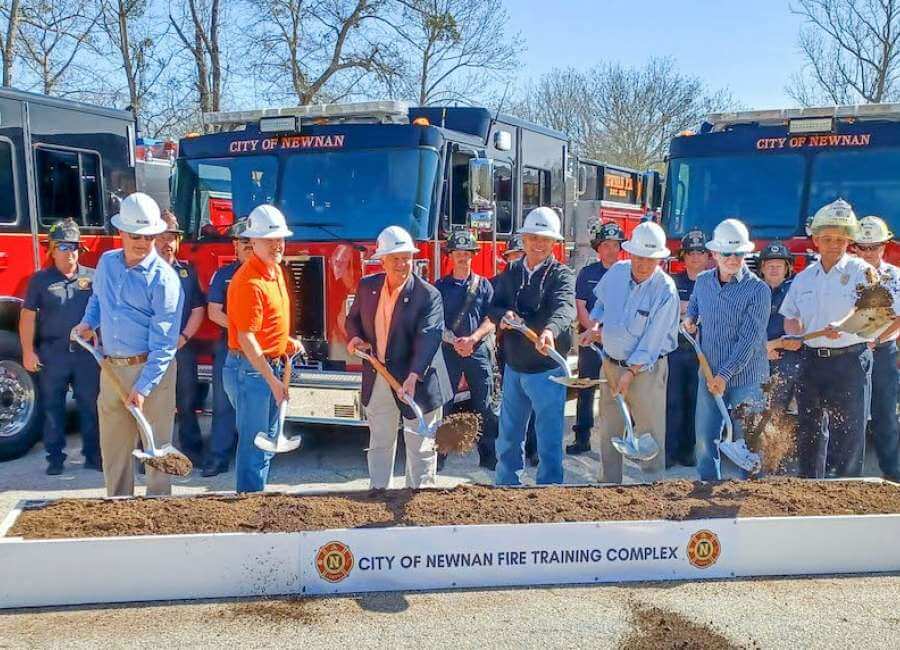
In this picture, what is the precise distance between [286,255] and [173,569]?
325cm

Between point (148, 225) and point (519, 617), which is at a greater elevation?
point (148, 225)

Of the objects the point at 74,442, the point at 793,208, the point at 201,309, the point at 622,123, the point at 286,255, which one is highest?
the point at 622,123

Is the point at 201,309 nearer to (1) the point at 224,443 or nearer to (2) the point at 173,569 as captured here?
(1) the point at 224,443

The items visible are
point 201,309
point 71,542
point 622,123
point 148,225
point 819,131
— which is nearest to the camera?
point 71,542

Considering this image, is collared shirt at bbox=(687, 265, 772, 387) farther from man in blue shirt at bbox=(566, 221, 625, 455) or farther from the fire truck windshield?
the fire truck windshield

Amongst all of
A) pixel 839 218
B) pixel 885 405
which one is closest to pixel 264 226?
pixel 839 218

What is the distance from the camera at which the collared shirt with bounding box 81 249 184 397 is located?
4711 millimetres

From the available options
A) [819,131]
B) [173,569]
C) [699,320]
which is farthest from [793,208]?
[173,569]

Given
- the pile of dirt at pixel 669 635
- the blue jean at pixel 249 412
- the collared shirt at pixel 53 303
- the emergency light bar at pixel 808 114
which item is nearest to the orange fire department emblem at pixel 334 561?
the blue jean at pixel 249 412

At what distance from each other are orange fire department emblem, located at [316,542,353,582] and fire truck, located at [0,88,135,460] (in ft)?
13.8

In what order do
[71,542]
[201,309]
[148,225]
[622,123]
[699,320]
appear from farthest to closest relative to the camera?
[622,123] < [201,309] < [699,320] < [148,225] < [71,542]

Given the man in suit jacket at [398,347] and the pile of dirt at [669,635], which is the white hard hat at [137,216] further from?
the pile of dirt at [669,635]

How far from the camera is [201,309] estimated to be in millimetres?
6590

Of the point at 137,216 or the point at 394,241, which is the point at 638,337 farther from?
the point at 137,216
